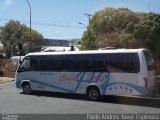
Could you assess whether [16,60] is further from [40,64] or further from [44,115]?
[44,115]

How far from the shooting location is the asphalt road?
14.8 meters

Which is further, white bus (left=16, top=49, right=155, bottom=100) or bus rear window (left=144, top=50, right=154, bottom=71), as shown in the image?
bus rear window (left=144, top=50, right=154, bottom=71)

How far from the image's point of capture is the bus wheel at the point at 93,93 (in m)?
18.0

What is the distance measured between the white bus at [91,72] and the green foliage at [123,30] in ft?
36.6

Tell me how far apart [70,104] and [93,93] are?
173 centimetres

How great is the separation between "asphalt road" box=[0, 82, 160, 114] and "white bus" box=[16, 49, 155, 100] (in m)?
0.56

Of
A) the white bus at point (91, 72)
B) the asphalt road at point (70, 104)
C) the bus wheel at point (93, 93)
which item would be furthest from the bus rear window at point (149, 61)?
the bus wheel at point (93, 93)

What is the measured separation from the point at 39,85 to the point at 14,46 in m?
59.2

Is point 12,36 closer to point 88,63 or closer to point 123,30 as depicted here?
point 123,30

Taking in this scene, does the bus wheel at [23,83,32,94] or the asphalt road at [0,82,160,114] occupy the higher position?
the bus wheel at [23,83,32,94]

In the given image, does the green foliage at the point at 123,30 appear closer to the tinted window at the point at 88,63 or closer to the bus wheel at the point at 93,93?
the tinted window at the point at 88,63

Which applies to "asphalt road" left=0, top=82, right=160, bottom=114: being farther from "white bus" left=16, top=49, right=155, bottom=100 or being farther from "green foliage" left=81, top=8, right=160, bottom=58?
"green foliage" left=81, top=8, right=160, bottom=58

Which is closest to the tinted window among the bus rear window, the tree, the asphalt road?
the bus rear window

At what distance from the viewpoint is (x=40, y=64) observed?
20406 mm
